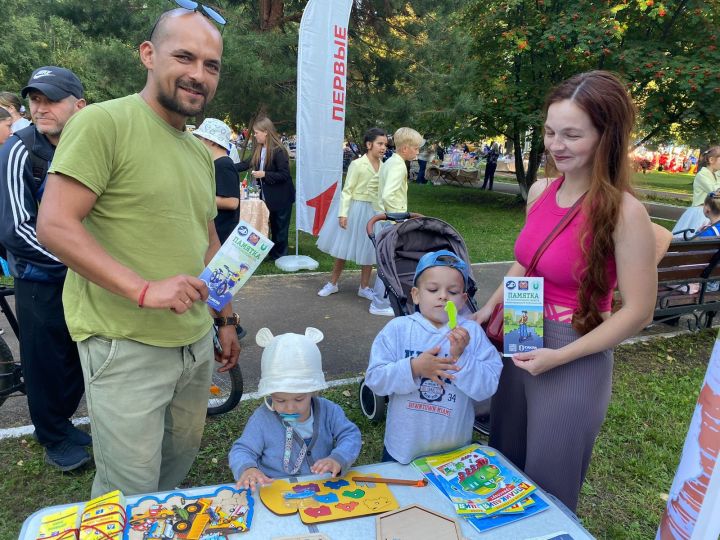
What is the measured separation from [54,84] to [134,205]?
1529 mm

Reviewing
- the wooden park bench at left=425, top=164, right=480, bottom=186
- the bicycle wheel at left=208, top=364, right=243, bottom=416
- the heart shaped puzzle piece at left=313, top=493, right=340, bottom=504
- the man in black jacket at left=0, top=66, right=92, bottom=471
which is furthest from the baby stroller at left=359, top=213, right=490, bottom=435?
the wooden park bench at left=425, top=164, right=480, bottom=186

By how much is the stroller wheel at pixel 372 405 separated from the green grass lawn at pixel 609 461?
58 mm

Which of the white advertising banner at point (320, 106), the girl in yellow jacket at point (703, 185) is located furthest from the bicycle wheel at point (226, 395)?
the girl in yellow jacket at point (703, 185)

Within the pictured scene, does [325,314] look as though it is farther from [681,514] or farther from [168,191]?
[681,514]

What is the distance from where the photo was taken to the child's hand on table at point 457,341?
201 centimetres

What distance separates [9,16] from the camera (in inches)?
880

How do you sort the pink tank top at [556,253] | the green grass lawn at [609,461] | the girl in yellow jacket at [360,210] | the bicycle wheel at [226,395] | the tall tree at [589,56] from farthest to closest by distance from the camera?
the tall tree at [589,56] → the girl in yellow jacket at [360,210] → the bicycle wheel at [226,395] → the green grass lawn at [609,461] → the pink tank top at [556,253]

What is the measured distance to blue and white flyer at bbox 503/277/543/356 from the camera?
1898 millimetres

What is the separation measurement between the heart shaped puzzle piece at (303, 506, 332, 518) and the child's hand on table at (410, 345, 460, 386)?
0.61 metres

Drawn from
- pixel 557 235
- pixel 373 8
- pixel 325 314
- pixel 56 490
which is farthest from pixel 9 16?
pixel 557 235

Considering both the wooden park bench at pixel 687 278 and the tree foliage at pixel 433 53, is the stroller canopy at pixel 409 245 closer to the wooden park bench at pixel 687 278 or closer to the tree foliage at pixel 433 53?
the wooden park bench at pixel 687 278

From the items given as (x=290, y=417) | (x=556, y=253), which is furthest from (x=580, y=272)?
(x=290, y=417)

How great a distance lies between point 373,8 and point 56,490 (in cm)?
1145

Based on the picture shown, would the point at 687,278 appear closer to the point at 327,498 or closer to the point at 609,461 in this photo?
the point at 609,461
